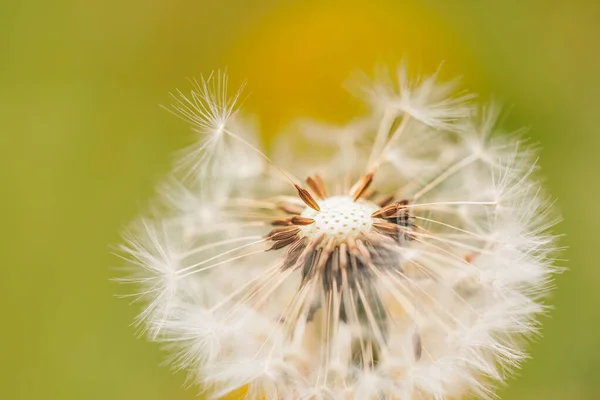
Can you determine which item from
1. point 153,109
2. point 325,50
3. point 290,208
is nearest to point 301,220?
point 290,208

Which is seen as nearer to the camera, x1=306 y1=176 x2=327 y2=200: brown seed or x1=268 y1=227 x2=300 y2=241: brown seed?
x1=268 y1=227 x2=300 y2=241: brown seed

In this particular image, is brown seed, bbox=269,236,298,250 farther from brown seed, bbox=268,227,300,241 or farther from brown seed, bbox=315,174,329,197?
brown seed, bbox=315,174,329,197

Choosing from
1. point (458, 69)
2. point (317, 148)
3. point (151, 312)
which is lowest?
point (151, 312)

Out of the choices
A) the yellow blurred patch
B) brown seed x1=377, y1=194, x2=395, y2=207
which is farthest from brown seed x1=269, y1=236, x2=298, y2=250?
the yellow blurred patch

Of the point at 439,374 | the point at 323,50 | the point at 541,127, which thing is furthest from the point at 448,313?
the point at 323,50

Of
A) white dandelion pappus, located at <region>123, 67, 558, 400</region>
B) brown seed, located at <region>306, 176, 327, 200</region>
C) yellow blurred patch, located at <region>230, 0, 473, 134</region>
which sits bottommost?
white dandelion pappus, located at <region>123, 67, 558, 400</region>

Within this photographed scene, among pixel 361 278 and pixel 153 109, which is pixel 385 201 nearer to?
pixel 361 278

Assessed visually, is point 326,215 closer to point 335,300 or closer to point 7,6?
point 335,300
